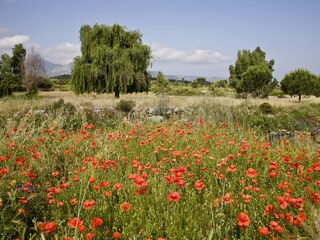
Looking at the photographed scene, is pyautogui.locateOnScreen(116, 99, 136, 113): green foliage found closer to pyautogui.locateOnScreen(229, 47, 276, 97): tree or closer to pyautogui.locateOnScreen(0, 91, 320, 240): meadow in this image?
pyautogui.locateOnScreen(0, 91, 320, 240): meadow

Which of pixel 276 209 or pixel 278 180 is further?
pixel 278 180

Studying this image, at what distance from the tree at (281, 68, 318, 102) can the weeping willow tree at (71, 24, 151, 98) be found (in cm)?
1969

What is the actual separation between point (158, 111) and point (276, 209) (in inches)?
459

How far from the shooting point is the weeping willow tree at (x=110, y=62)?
21625 mm

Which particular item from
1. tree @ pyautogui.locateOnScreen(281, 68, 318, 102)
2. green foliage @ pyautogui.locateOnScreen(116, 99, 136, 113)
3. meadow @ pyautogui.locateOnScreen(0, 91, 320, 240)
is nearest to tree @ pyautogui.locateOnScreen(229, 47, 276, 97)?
tree @ pyautogui.locateOnScreen(281, 68, 318, 102)

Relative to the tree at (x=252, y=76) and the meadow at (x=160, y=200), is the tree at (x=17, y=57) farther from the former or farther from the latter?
the meadow at (x=160, y=200)

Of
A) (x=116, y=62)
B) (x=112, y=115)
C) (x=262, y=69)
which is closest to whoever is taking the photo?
(x=112, y=115)

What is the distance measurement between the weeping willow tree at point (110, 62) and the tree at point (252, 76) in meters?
13.0

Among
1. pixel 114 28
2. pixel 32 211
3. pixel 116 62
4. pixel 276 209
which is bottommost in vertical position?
pixel 32 211

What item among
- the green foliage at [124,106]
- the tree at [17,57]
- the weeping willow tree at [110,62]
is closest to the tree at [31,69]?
the tree at [17,57]

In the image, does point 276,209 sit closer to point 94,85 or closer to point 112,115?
point 112,115

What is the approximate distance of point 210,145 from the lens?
4891 mm

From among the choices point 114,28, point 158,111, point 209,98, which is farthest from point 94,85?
point 209,98

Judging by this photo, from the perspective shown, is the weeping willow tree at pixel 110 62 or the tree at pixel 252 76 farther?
the tree at pixel 252 76
